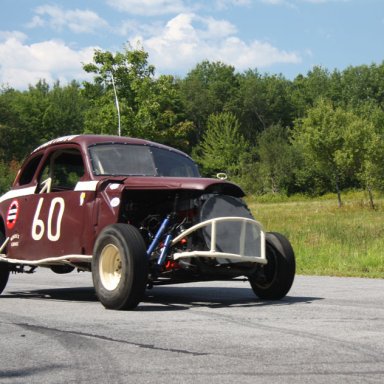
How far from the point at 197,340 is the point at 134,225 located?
302 cm

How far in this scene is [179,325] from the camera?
21.9ft

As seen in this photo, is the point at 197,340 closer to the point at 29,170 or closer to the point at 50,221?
the point at 50,221

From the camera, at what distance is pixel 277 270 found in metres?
8.80

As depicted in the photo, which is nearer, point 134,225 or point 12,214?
point 134,225

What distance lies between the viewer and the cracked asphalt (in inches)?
183

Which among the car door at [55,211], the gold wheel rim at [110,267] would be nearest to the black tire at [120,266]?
the gold wheel rim at [110,267]

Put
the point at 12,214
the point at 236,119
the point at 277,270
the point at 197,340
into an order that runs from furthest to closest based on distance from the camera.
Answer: the point at 236,119, the point at 12,214, the point at 277,270, the point at 197,340

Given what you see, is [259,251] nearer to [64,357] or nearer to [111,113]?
Result: [64,357]

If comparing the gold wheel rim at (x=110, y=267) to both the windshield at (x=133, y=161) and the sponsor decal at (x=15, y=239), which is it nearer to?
the windshield at (x=133, y=161)

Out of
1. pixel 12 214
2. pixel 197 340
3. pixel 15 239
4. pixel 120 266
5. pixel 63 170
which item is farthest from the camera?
pixel 12 214

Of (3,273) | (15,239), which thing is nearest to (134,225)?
(15,239)

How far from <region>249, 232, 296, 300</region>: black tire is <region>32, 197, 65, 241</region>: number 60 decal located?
2456 millimetres

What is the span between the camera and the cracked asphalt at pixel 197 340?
4.64m

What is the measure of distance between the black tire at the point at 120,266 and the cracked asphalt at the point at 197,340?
18 centimetres
